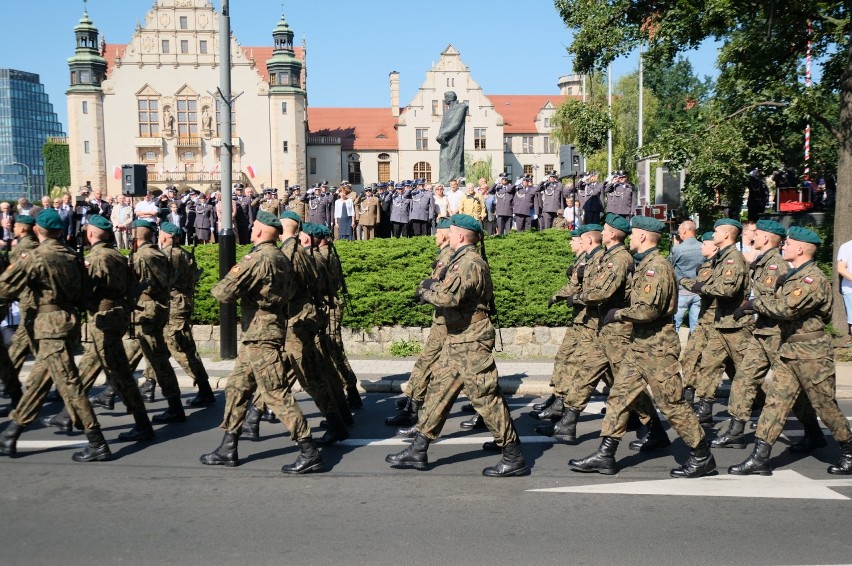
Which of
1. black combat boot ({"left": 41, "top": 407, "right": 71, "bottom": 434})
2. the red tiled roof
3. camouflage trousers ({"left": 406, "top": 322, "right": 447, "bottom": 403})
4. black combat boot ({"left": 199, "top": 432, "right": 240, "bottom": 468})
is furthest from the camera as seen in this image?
the red tiled roof

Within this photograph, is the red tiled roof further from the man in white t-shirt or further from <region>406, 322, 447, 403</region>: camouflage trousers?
<region>406, 322, 447, 403</region>: camouflage trousers

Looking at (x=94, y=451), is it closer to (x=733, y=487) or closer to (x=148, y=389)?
(x=148, y=389)

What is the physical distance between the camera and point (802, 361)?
24.2ft

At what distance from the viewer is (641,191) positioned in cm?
2211

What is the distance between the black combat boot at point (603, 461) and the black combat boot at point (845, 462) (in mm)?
1887

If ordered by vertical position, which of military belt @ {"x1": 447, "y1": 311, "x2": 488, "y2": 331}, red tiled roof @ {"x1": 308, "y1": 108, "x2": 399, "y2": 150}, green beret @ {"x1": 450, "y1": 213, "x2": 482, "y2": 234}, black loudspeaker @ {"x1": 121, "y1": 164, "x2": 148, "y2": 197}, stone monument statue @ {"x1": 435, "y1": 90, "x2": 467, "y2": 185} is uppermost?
red tiled roof @ {"x1": 308, "y1": 108, "x2": 399, "y2": 150}

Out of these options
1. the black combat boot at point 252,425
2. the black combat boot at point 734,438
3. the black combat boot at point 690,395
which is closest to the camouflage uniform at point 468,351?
the black combat boot at point 252,425

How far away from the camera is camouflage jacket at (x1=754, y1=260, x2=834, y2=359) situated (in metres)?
7.30

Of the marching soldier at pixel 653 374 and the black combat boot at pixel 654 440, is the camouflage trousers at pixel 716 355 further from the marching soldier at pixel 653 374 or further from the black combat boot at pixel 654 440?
the marching soldier at pixel 653 374

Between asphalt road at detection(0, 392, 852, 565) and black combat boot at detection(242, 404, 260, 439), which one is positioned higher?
black combat boot at detection(242, 404, 260, 439)

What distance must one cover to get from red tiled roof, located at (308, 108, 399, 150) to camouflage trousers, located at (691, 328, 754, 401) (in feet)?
259

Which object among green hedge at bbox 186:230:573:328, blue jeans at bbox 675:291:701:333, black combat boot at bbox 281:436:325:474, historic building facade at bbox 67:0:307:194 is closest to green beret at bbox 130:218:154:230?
black combat boot at bbox 281:436:325:474

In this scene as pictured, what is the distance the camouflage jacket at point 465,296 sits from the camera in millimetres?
7316

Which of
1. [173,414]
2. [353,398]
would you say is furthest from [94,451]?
[353,398]
